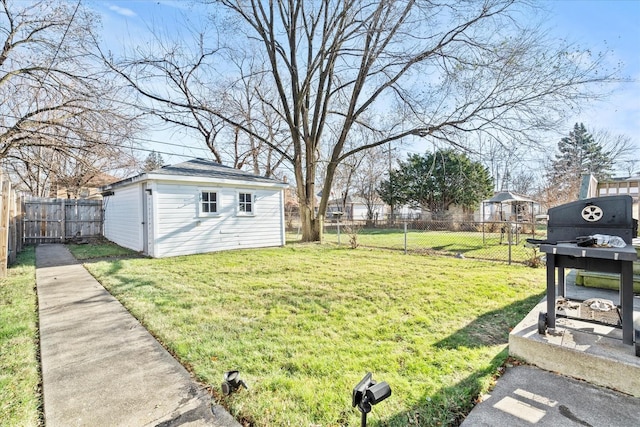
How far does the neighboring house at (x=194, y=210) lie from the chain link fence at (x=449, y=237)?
288 centimetres

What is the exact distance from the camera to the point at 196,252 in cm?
927

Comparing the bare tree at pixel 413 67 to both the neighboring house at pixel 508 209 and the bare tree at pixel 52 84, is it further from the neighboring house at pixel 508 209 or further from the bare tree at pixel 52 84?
the neighboring house at pixel 508 209

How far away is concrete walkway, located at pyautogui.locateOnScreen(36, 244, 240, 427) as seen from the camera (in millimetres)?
1852

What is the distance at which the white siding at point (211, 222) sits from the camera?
28.3 ft

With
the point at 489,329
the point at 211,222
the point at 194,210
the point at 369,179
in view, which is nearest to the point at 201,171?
the point at 194,210

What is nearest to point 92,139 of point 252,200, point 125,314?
point 252,200

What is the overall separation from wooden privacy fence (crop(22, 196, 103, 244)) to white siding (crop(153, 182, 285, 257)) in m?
6.78

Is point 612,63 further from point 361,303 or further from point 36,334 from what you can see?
point 36,334

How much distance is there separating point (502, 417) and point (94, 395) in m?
2.67

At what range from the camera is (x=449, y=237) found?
14953 millimetres

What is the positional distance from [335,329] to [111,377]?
2.02 metres

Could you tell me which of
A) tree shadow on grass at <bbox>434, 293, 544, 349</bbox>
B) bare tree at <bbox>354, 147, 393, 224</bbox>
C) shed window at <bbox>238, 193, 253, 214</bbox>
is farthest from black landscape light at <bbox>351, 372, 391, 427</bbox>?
bare tree at <bbox>354, 147, 393, 224</bbox>

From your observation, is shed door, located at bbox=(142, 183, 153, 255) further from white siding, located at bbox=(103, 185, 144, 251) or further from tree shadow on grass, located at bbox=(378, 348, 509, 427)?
tree shadow on grass, located at bbox=(378, 348, 509, 427)

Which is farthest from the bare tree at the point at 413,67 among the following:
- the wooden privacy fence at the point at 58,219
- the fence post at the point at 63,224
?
the fence post at the point at 63,224
